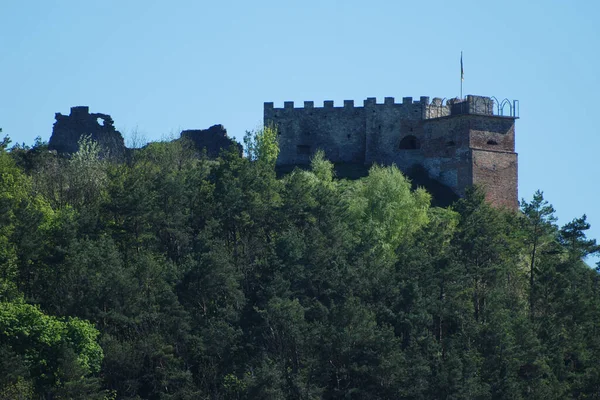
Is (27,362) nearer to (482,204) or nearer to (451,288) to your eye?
(451,288)

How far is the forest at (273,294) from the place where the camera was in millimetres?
59438

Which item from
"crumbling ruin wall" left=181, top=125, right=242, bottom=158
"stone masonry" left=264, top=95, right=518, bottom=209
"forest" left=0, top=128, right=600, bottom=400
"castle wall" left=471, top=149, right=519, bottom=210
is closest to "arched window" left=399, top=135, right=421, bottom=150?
"stone masonry" left=264, top=95, right=518, bottom=209

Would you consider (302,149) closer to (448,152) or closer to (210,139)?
(210,139)

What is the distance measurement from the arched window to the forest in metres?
9.90

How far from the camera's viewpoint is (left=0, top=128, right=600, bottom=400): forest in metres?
59.4

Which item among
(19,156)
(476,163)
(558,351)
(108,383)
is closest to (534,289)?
(558,351)

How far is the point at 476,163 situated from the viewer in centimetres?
7912

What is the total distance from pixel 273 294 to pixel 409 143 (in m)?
23.9

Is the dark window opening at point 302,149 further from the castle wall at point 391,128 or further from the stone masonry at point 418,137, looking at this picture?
the castle wall at point 391,128

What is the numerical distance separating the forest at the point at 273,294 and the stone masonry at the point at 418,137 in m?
6.54

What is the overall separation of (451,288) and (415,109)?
20567mm

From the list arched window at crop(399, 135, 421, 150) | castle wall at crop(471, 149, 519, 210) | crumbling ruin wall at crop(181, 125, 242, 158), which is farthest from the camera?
crumbling ruin wall at crop(181, 125, 242, 158)

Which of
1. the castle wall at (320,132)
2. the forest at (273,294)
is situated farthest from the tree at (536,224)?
the castle wall at (320,132)

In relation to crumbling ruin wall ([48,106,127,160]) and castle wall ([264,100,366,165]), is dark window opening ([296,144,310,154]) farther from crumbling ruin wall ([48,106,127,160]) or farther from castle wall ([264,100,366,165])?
crumbling ruin wall ([48,106,127,160])
